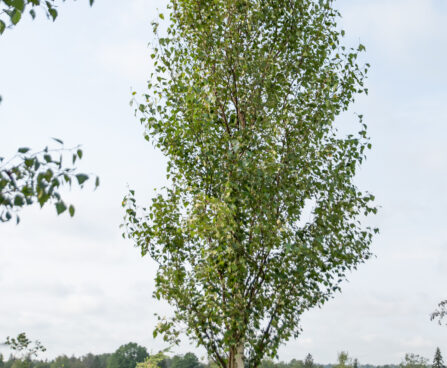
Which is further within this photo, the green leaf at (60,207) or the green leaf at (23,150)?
the green leaf at (23,150)

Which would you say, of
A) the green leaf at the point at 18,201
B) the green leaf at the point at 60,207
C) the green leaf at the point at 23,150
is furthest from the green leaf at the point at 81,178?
the green leaf at the point at 18,201

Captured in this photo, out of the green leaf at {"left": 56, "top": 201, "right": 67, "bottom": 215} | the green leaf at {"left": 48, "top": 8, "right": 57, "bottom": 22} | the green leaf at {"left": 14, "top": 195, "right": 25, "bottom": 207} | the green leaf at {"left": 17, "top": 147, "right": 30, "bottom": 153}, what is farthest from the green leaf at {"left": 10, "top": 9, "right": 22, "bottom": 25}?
the green leaf at {"left": 56, "top": 201, "right": 67, "bottom": 215}

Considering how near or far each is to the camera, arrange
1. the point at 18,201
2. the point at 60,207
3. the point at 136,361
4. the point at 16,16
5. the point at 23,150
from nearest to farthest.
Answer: the point at 60,207 < the point at 23,150 < the point at 18,201 < the point at 16,16 < the point at 136,361

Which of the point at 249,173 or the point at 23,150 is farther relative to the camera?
the point at 249,173

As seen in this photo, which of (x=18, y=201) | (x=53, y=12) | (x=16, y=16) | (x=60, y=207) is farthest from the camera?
(x=53, y=12)

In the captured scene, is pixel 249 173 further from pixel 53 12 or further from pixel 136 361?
pixel 136 361

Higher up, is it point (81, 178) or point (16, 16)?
point (16, 16)

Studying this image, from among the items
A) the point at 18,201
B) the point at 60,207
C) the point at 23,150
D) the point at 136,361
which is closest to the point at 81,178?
the point at 60,207

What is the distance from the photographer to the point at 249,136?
10641mm

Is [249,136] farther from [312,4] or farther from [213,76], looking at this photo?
[312,4]

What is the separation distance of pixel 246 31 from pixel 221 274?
6.24 meters

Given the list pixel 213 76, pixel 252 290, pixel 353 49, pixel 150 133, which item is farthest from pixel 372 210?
pixel 150 133

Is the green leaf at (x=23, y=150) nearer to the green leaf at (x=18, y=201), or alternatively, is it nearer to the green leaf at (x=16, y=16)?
the green leaf at (x=18, y=201)

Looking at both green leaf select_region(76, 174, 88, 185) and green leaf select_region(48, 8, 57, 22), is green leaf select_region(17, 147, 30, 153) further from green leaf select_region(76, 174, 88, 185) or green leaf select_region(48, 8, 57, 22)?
green leaf select_region(48, 8, 57, 22)
